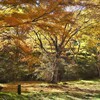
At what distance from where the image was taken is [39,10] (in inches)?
259

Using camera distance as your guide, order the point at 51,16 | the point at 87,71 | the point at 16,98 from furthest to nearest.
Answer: the point at 87,71
the point at 16,98
the point at 51,16

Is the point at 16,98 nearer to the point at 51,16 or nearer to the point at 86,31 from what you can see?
the point at 51,16

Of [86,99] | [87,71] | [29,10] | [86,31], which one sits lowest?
[86,99]

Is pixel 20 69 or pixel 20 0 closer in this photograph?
pixel 20 0

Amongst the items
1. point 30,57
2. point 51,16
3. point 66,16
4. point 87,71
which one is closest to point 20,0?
point 51,16

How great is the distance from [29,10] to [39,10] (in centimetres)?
61

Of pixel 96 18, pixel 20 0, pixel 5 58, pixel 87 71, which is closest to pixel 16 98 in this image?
pixel 20 0

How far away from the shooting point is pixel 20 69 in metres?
19.5

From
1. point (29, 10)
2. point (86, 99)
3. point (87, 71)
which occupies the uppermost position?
point (29, 10)

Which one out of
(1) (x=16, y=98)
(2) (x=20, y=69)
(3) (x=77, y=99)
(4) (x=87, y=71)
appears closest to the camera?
(1) (x=16, y=98)

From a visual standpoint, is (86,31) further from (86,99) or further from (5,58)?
(86,99)

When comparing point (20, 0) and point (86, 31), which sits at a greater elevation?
point (86, 31)

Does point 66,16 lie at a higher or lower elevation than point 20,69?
higher

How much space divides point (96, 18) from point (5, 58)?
8.22 metres
